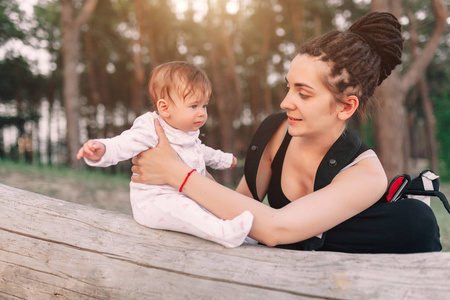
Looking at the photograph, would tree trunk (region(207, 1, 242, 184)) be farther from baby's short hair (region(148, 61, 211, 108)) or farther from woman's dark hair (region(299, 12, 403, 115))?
woman's dark hair (region(299, 12, 403, 115))

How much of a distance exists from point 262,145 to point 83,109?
36370mm

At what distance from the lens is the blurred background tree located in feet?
49.5

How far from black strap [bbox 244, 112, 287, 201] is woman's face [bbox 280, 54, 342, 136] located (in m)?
0.46

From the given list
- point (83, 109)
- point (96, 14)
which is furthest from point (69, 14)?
point (83, 109)

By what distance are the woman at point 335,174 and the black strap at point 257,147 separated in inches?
15.2

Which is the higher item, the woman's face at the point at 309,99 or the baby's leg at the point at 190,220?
the woman's face at the point at 309,99

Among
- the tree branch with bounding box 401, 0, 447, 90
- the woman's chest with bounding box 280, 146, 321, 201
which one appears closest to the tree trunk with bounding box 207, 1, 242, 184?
the tree branch with bounding box 401, 0, 447, 90

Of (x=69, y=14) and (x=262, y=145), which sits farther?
(x=69, y=14)

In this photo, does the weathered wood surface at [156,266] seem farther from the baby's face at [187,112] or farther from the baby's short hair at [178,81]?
the baby's short hair at [178,81]

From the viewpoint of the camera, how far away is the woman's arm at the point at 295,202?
7.14ft

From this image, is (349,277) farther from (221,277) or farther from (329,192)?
(221,277)

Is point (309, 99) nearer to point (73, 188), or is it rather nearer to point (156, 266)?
point (156, 266)

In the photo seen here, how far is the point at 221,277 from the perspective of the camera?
2.11m

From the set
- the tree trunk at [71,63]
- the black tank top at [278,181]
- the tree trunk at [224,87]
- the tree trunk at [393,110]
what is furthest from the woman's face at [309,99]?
the tree trunk at [71,63]
